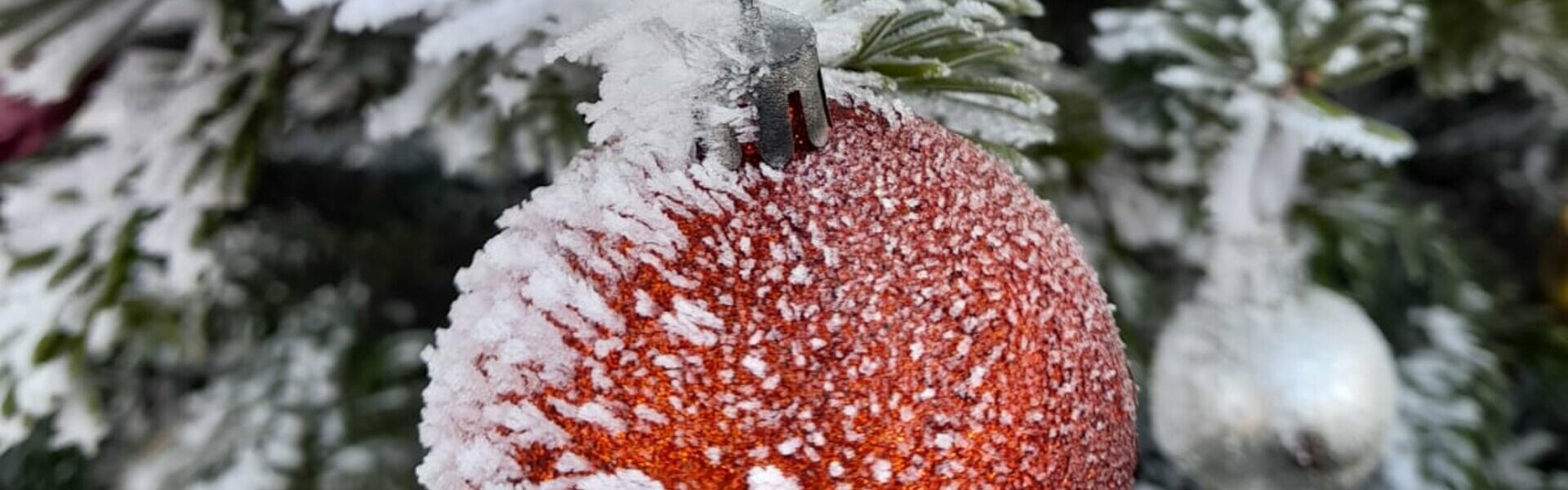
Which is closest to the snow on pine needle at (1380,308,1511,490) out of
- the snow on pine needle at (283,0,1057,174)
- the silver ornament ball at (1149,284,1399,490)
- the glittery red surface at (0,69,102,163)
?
the silver ornament ball at (1149,284,1399,490)

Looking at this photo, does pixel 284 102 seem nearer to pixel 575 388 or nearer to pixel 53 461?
pixel 53 461

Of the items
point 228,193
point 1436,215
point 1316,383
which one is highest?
point 228,193

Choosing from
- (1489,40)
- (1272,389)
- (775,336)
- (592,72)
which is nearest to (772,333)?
(775,336)

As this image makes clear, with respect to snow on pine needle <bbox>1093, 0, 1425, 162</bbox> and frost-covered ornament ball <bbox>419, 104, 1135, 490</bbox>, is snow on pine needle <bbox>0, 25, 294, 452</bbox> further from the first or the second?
snow on pine needle <bbox>1093, 0, 1425, 162</bbox>

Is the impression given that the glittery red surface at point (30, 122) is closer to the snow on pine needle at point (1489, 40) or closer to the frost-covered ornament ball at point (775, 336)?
the frost-covered ornament ball at point (775, 336)

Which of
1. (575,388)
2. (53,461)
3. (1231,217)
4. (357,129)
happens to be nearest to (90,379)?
(53,461)

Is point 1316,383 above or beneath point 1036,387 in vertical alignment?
beneath
